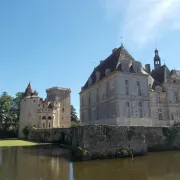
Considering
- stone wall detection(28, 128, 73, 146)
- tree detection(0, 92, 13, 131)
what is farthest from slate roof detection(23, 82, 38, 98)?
stone wall detection(28, 128, 73, 146)

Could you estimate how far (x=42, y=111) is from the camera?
5259 cm

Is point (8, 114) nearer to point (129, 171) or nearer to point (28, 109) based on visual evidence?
point (28, 109)

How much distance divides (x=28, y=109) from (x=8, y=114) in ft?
19.6

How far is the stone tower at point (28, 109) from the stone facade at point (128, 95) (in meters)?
17.1

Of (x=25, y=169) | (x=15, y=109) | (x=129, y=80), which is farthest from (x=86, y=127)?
(x=15, y=109)

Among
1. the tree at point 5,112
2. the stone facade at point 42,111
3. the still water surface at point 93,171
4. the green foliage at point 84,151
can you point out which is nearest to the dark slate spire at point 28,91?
the stone facade at point 42,111

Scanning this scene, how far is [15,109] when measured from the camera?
54.8 meters

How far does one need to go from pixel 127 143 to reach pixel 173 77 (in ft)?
66.9

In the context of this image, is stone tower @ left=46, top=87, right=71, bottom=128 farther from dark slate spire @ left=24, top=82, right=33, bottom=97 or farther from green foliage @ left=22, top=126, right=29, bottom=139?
green foliage @ left=22, top=126, right=29, bottom=139

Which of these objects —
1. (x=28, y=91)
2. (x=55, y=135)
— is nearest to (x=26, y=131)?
(x=28, y=91)

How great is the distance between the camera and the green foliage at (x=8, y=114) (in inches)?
1981

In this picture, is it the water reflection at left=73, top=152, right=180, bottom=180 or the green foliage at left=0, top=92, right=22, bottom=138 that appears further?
the green foliage at left=0, top=92, right=22, bottom=138

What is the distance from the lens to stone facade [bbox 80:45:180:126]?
2702 centimetres

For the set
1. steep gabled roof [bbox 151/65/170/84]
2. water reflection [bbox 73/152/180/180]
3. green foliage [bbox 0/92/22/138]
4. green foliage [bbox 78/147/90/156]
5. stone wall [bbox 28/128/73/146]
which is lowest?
water reflection [bbox 73/152/180/180]
